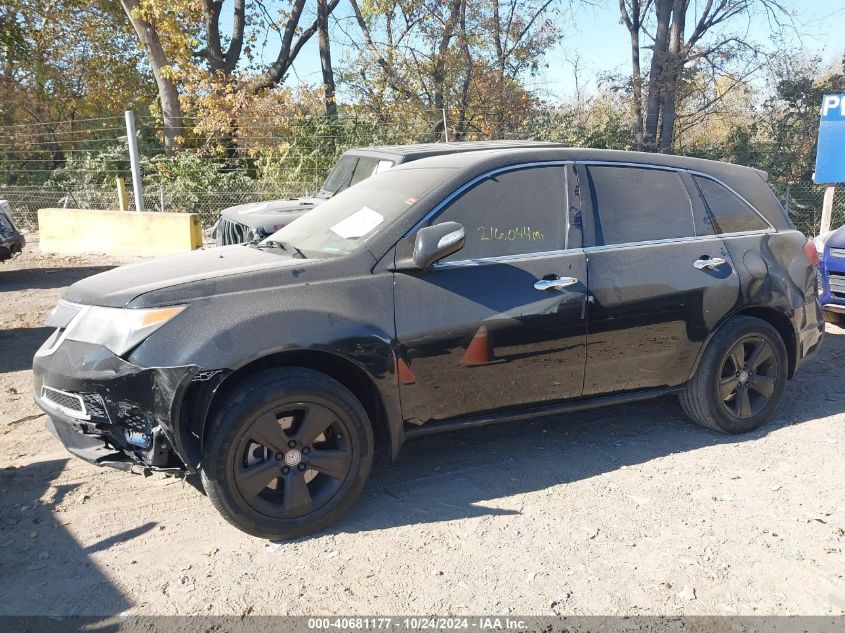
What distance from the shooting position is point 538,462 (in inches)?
175

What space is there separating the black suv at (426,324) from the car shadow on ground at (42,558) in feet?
1.50

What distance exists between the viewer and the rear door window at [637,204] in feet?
14.2

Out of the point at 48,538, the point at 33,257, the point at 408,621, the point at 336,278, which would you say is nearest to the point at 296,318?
the point at 336,278

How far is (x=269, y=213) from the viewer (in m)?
8.03

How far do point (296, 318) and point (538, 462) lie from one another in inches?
→ 72.5

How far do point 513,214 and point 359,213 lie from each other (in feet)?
2.84

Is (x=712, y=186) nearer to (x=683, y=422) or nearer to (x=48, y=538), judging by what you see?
(x=683, y=422)

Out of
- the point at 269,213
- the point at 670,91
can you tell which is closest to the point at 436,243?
the point at 269,213

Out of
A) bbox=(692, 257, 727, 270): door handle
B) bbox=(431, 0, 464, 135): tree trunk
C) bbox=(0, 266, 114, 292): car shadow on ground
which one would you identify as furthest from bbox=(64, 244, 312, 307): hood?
bbox=(431, 0, 464, 135): tree trunk

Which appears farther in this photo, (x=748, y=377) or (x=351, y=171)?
(x=351, y=171)

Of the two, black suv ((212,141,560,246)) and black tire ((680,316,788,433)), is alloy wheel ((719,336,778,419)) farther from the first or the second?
black suv ((212,141,560,246))

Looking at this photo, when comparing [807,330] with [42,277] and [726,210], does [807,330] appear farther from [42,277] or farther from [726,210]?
[42,277]

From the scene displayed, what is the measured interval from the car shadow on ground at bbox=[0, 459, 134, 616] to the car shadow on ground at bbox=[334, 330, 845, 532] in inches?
44.6

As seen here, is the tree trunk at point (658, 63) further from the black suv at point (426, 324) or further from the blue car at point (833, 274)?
the black suv at point (426, 324)
